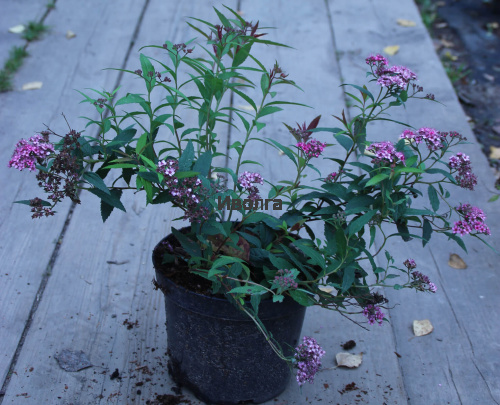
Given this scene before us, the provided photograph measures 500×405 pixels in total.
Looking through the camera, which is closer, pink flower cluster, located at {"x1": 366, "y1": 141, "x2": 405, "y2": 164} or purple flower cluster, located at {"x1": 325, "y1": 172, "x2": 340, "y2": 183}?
pink flower cluster, located at {"x1": 366, "y1": 141, "x2": 405, "y2": 164}

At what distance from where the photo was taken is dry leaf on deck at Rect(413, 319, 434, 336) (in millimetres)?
1833

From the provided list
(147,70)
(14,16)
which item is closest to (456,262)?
(147,70)

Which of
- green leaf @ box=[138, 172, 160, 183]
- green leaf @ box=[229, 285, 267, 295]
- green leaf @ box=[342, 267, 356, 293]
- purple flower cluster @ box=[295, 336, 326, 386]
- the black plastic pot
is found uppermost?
green leaf @ box=[138, 172, 160, 183]

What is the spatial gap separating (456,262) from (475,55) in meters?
2.04

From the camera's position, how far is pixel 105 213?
1361mm

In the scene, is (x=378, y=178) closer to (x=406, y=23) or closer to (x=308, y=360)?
(x=308, y=360)

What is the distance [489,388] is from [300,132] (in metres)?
0.91

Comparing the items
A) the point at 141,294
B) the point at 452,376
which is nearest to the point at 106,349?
the point at 141,294

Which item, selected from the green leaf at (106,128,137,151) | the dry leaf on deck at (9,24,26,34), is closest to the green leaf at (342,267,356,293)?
the green leaf at (106,128,137,151)

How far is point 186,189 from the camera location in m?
1.20

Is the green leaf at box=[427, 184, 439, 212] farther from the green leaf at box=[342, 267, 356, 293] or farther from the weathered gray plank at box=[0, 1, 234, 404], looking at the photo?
the weathered gray plank at box=[0, 1, 234, 404]

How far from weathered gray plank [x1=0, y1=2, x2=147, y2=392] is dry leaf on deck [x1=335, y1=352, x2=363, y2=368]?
0.88 meters

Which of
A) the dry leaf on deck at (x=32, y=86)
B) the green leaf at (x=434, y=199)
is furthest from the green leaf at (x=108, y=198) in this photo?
the dry leaf on deck at (x=32, y=86)

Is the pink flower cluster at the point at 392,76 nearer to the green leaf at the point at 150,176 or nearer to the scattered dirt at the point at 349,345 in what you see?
the green leaf at the point at 150,176
